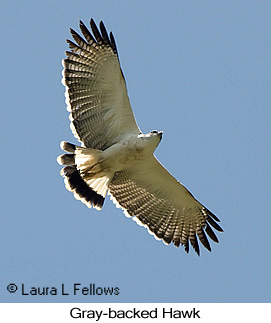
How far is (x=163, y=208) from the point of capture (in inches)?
566

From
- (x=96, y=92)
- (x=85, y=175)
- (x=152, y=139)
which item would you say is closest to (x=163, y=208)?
(x=85, y=175)

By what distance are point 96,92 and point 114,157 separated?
1.08 metres

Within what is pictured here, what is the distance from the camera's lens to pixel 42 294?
1258 cm

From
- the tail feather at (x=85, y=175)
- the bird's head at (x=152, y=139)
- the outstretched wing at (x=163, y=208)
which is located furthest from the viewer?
the outstretched wing at (x=163, y=208)

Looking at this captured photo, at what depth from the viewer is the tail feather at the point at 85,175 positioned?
43.7 ft

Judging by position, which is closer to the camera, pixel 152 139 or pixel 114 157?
pixel 152 139

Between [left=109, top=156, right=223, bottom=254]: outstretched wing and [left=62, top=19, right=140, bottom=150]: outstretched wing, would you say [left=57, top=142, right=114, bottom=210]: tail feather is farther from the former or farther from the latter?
[left=109, top=156, right=223, bottom=254]: outstretched wing

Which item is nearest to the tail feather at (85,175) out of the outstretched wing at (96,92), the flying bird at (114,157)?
the flying bird at (114,157)

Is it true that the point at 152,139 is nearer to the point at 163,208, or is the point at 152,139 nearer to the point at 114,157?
the point at 114,157

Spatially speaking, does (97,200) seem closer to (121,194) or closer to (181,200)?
(121,194)

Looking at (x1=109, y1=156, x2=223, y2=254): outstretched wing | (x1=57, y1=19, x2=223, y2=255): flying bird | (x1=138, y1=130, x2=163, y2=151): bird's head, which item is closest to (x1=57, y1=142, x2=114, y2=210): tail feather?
(x1=57, y1=19, x2=223, y2=255): flying bird

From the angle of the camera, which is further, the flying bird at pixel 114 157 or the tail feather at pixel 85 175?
the tail feather at pixel 85 175

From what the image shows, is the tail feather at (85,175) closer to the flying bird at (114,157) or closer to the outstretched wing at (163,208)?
the flying bird at (114,157)
